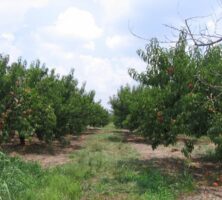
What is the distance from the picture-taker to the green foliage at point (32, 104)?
14852 mm

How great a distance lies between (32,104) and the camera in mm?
15742

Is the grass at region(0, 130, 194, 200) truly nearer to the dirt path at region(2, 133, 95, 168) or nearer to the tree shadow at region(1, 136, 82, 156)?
the dirt path at region(2, 133, 95, 168)

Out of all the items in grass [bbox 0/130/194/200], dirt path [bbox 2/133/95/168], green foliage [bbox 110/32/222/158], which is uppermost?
green foliage [bbox 110/32/222/158]

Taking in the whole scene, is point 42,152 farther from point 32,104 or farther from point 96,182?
point 96,182

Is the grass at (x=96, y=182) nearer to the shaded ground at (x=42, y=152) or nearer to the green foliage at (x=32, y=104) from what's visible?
the shaded ground at (x=42, y=152)

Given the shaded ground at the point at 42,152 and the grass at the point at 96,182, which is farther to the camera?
the shaded ground at the point at 42,152

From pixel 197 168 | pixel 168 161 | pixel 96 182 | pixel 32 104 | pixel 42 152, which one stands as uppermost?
pixel 32 104

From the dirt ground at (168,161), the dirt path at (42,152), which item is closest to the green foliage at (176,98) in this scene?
the dirt ground at (168,161)

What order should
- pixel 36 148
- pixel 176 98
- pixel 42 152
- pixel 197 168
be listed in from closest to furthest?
pixel 176 98 → pixel 197 168 → pixel 42 152 → pixel 36 148

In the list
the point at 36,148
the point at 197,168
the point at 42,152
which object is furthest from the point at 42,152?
the point at 197,168

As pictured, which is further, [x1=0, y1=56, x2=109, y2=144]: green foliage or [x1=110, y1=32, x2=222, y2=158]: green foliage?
[x1=0, y1=56, x2=109, y2=144]: green foliage

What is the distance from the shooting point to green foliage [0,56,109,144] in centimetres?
1485

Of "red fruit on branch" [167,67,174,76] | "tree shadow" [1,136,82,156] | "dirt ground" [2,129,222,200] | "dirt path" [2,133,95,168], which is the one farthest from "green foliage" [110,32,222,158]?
"tree shadow" [1,136,82,156]

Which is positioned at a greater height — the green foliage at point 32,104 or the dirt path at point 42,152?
the green foliage at point 32,104
